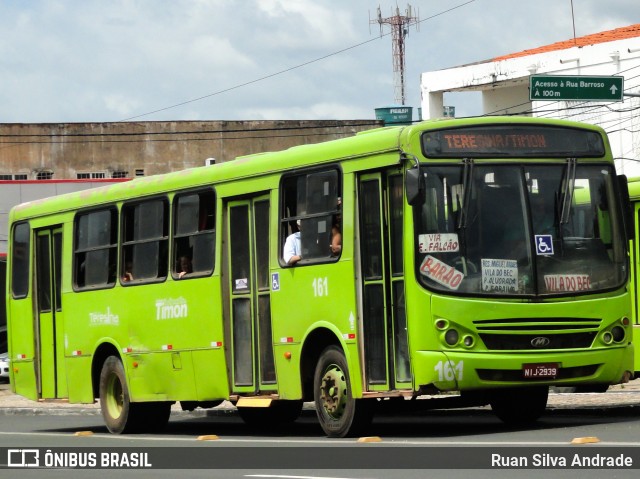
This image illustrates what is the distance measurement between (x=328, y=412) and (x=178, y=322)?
3.42m

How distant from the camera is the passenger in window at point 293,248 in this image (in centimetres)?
1599

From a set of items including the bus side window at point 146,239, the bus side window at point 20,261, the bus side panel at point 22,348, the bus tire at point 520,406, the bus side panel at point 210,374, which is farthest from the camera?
the bus side window at point 20,261

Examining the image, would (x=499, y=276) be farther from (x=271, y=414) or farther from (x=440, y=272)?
(x=271, y=414)

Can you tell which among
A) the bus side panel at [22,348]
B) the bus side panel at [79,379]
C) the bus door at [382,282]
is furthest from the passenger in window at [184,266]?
the bus side panel at [22,348]

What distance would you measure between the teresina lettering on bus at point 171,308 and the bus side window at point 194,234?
311 millimetres

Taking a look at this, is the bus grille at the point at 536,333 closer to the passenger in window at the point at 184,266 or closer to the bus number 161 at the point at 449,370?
the bus number 161 at the point at 449,370

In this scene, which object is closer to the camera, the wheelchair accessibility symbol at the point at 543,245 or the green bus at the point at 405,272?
the green bus at the point at 405,272

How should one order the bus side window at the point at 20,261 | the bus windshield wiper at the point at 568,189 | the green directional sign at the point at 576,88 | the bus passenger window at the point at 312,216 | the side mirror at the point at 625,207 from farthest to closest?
the green directional sign at the point at 576,88 → the bus side window at the point at 20,261 → the bus passenger window at the point at 312,216 → the side mirror at the point at 625,207 → the bus windshield wiper at the point at 568,189

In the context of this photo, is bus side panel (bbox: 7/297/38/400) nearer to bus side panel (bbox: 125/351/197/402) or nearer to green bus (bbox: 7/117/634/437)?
bus side panel (bbox: 125/351/197/402)

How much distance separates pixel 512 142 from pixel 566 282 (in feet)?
4.85

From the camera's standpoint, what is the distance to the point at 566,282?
1476 centimetres

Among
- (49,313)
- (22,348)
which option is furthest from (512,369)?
(22,348)

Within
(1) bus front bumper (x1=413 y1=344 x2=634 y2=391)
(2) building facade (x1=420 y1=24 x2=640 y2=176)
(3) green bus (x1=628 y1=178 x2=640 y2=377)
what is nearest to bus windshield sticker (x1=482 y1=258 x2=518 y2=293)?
(1) bus front bumper (x1=413 y1=344 x2=634 y2=391)
